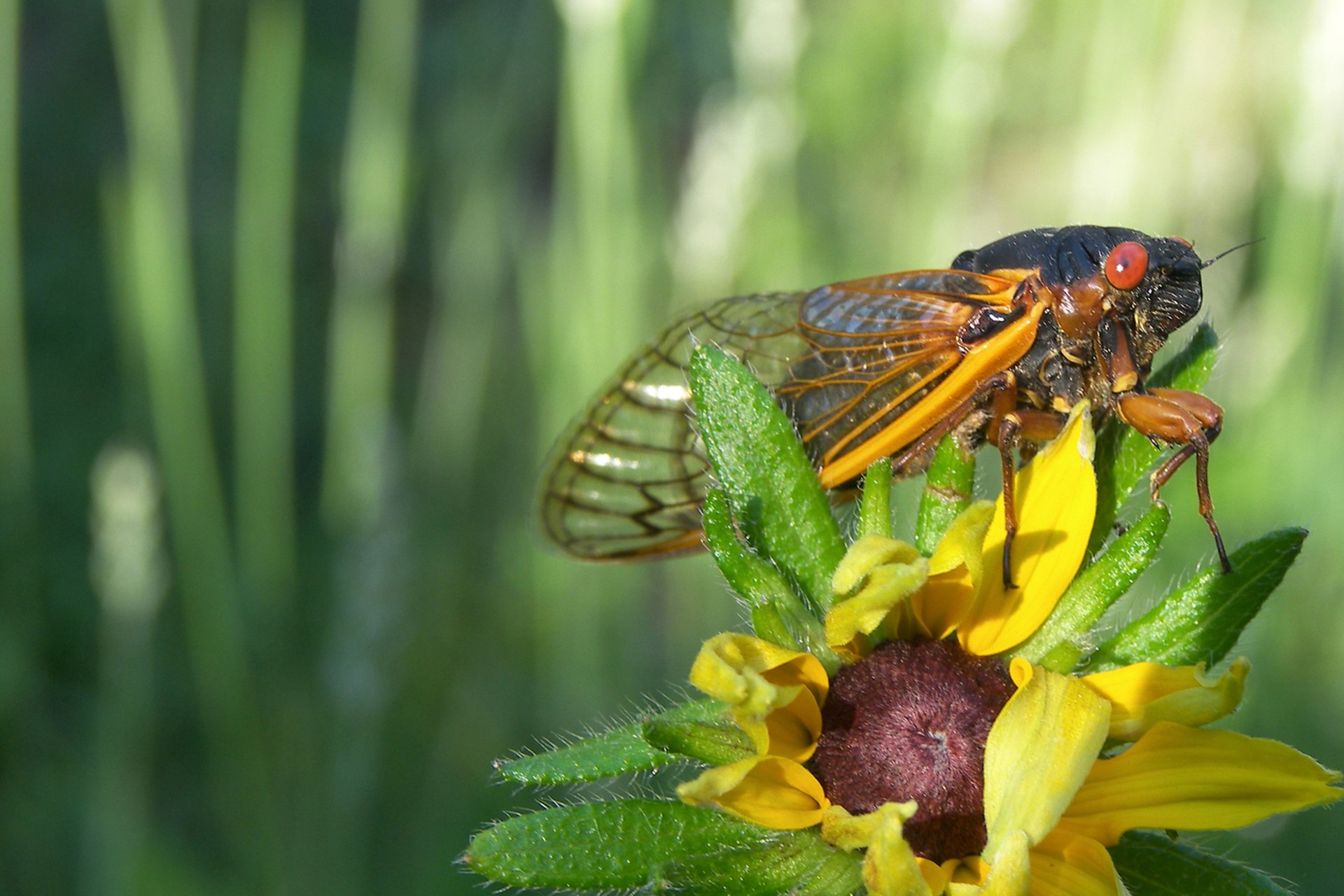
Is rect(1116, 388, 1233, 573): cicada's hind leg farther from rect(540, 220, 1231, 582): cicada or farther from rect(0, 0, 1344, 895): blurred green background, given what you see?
rect(0, 0, 1344, 895): blurred green background

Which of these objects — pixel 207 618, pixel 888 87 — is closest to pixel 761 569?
pixel 207 618

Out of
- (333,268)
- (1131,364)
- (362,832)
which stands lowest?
(362,832)

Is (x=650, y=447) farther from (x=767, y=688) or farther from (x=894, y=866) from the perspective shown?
(x=894, y=866)

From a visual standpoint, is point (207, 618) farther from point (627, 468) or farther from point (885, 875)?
point (885, 875)

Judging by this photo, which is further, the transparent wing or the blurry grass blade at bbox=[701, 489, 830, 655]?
the transparent wing

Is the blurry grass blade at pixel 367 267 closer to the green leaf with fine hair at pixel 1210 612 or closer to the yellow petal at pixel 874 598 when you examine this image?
the yellow petal at pixel 874 598

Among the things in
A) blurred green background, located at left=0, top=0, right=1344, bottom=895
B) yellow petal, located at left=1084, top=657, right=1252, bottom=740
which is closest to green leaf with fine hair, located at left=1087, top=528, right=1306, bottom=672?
yellow petal, located at left=1084, top=657, right=1252, bottom=740
